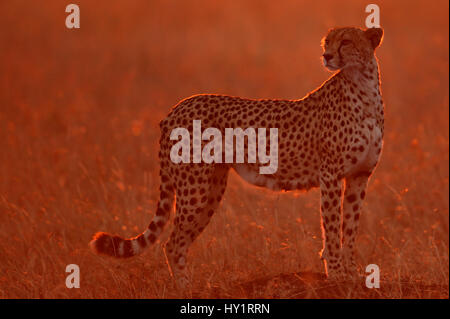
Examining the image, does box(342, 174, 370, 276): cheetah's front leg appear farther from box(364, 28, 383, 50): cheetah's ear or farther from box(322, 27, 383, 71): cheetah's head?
box(364, 28, 383, 50): cheetah's ear

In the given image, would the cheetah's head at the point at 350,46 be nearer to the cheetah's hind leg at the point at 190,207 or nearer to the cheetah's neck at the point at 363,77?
the cheetah's neck at the point at 363,77

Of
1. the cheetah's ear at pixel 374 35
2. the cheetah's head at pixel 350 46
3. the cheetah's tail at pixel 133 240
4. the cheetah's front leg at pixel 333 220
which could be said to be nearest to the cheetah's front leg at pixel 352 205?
the cheetah's front leg at pixel 333 220

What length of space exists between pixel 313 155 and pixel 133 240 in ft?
4.36

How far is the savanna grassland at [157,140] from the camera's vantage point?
20.2 ft

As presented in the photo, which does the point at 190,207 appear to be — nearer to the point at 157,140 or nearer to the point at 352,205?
the point at 352,205

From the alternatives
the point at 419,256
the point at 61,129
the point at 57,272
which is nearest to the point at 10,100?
the point at 61,129

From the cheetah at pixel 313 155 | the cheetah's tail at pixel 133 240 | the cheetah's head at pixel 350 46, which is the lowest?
the cheetah's tail at pixel 133 240

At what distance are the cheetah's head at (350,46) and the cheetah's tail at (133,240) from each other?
1469mm

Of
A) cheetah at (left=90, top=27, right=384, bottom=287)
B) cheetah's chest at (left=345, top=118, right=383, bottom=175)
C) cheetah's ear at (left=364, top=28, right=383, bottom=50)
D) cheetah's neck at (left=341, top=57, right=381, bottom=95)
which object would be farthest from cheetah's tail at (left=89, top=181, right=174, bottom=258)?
cheetah's ear at (left=364, top=28, right=383, bottom=50)

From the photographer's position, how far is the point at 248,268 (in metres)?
6.27

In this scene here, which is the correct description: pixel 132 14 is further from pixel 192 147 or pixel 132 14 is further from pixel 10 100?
pixel 192 147

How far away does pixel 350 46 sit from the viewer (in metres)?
5.41

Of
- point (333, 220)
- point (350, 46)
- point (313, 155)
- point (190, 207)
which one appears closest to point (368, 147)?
point (313, 155)

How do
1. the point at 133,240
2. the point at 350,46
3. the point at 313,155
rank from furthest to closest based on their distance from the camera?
the point at 133,240 < the point at 313,155 < the point at 350,46
